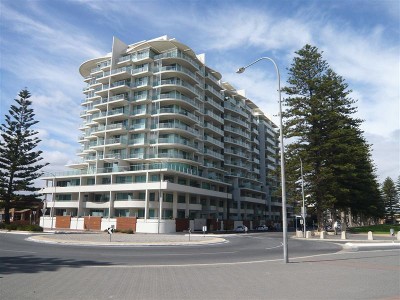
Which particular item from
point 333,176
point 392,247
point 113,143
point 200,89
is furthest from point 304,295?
point 200,89

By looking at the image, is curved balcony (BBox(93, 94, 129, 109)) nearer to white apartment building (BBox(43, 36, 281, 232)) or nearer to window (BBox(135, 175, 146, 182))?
white apartment building (BBox(43, 36, 281, 232))

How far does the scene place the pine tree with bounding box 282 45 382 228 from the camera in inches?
1852

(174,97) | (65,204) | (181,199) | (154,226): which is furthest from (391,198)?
(65,204)

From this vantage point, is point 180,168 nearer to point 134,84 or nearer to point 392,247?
point 134,84

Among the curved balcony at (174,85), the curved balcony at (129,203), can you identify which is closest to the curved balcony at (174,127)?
the curved balcony at (174,85)

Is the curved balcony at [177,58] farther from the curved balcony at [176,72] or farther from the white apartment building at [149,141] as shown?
the curved balcony at [176,72]

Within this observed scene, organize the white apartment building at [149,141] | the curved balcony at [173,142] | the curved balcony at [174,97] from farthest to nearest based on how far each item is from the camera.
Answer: the curved balcony at [174,97], the curved balcony at [173,142], the white apartment building at [149,141]

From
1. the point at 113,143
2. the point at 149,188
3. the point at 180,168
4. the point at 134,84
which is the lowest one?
the point at 149,188

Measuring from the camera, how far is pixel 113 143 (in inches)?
2448

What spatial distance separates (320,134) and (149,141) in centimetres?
3068

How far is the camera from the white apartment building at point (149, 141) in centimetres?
5700

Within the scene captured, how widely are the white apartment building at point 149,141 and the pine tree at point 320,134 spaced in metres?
7.72

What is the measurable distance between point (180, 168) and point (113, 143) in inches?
607

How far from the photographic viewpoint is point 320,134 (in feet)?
161
